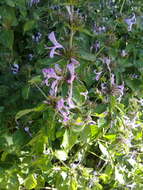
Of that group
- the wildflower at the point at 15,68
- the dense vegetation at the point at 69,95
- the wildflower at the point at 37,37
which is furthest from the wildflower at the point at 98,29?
the wildflower at the point at 15,68

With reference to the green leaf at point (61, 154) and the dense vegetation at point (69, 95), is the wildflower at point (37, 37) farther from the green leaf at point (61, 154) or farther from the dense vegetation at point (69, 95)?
the green leaf at point (61, 154)

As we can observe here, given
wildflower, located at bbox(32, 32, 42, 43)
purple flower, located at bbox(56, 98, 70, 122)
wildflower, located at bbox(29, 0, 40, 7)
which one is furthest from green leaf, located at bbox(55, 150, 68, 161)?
wildflower, located at bbox(29, 0, 40, 7)

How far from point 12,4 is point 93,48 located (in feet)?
1.70

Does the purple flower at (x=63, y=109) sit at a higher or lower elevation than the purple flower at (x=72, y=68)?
lower

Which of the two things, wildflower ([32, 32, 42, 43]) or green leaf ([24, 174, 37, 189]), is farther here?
wildflower ([32, 32, 42, 43])

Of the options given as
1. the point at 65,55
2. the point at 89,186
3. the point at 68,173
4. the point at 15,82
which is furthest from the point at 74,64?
the point at 89,186

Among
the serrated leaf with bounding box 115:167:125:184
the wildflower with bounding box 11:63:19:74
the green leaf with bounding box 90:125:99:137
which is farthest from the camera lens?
the serrated leaf with bounding box 115:167:125:184

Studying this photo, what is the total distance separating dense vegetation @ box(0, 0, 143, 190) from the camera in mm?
982

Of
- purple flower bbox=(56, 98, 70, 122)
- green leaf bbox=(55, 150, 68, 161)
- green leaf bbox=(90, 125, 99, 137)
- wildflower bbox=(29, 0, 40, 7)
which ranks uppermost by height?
wildflower bbox=(29, 0, 40, 7)

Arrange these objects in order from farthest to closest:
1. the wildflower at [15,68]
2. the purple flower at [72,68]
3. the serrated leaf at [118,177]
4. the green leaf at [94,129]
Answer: the serrated leaf at [118,177], the wildflower at [15,68], the green leaf at [94,129], the purple flower at [72,68]

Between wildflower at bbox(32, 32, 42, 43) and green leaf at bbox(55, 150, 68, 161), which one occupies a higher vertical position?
wildflower at bbox(32, 32, 42, 43)

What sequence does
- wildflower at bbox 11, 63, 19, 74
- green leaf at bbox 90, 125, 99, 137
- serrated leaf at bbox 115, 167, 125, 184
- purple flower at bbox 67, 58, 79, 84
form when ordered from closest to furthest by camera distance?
purple flower at bbox 67, 58, 79, 84, green leaf at bbox 90, 125, 99, 137, wildflower at bbox 11, 63, 19, 74, serrated leaf at bbox 115, 167, 125, 184

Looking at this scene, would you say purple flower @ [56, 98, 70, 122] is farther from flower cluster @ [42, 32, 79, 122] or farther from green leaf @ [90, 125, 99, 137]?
green leaf @ [90, 125, 99, 137]

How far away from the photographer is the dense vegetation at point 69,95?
98cm
